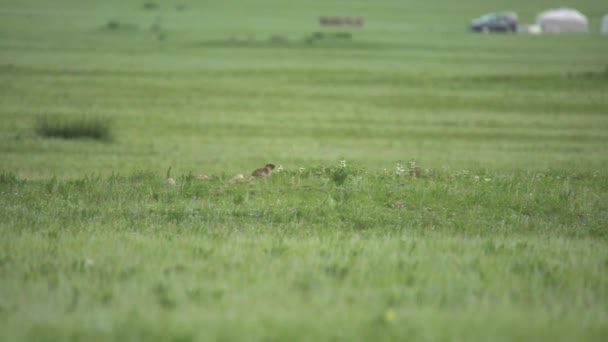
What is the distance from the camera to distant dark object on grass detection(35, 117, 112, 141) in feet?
71.6

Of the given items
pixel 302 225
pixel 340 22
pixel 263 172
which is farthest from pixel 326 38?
pixel 302 225

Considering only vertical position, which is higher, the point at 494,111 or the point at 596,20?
the point at 596,20

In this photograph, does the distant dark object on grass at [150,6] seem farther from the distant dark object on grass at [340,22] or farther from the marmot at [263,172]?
the marmot at [263,172]

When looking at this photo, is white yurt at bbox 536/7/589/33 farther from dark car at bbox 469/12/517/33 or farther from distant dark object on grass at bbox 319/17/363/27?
distant dark object on grass at bbox 319/17/363/27

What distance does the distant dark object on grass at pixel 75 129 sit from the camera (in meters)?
21.8

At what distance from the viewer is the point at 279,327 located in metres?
4.73

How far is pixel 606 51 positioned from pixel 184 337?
50.9 meters

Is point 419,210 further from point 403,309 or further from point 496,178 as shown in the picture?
point 403,309

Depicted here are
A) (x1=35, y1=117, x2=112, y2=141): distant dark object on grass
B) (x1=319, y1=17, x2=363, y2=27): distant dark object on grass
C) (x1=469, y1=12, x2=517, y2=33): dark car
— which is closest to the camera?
(x1=35, y1=117, x2=112, y2=141): distant dark object on grass

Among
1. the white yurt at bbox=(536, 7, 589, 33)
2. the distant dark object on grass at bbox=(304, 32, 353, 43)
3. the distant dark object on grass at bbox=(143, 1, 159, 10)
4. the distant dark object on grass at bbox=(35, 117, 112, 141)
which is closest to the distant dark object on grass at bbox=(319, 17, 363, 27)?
the white yurt at bbox=(536, 7, 589, 33)

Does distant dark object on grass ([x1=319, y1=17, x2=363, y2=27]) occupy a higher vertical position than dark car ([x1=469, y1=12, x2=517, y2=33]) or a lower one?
higher

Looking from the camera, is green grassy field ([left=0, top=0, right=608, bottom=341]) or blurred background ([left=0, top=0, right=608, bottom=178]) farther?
blurred background ([left=0, top=0, right=608, bottom=178])

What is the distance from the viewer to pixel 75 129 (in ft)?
72.4

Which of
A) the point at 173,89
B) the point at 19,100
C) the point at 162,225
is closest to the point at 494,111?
the point at 173,89
